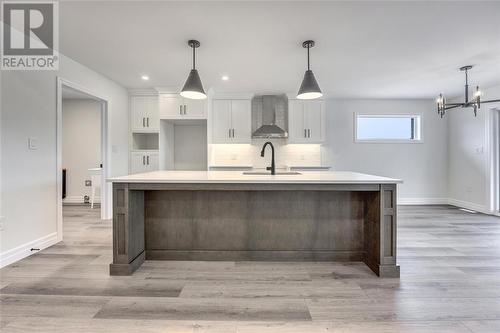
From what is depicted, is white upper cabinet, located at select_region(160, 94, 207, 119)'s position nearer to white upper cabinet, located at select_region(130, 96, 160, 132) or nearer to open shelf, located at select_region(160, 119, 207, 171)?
white upper cabinet, located at select_region(130, 96, 160, 132)

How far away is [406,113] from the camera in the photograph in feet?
19.7

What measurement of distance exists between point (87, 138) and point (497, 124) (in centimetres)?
858

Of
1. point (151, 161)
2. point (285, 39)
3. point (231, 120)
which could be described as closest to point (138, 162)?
point (151, 161)

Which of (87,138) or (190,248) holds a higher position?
(87,138)

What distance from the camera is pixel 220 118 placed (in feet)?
17.9

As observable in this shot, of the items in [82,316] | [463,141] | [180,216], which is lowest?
[82,316]

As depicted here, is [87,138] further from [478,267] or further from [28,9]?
[478,267]

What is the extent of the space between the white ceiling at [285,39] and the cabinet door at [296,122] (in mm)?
1034

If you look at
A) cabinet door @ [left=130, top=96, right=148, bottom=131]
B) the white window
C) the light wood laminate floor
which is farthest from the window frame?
cabinet door @ [left=130, top=96, right=148, bottom=131]

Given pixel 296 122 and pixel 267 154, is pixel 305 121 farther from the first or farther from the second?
pixel 267 154

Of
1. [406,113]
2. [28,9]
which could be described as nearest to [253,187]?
[28,9]

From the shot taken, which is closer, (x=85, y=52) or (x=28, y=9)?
(x=28, y=9)
